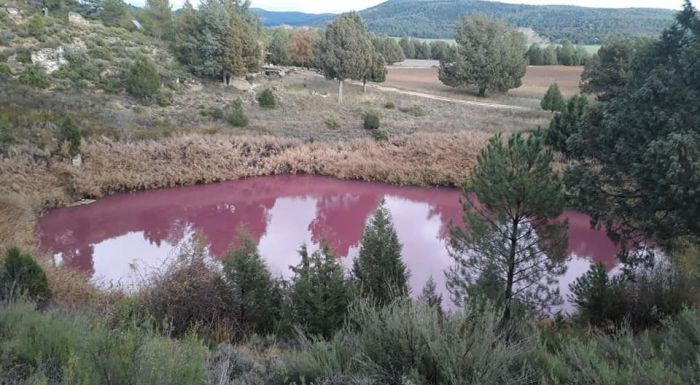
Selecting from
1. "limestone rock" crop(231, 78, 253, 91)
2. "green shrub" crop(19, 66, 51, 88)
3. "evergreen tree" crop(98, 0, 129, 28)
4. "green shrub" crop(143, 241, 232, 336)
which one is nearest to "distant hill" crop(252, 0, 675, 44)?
"evergreen tree" crop(98, 0, 129, 28)

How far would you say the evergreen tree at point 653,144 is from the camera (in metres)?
6.84

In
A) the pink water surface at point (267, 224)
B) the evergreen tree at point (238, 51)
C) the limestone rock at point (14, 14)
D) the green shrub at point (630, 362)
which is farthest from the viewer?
the evergreen tree at point (238, 51)

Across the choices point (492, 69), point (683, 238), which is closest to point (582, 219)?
point (683, 238)

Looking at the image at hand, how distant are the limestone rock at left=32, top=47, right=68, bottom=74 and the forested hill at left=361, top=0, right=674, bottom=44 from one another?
41.7 metres

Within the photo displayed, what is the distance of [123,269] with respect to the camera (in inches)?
443

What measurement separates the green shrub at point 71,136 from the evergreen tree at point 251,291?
1138 cm

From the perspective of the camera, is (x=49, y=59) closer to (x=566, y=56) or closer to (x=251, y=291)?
(x=251, y=291)

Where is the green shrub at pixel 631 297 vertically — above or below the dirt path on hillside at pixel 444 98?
below

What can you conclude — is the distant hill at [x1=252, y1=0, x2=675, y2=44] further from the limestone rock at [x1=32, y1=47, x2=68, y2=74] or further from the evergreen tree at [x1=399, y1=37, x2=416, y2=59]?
the limestone rock at [x1=32, y1=47, x2=68, y2=74]

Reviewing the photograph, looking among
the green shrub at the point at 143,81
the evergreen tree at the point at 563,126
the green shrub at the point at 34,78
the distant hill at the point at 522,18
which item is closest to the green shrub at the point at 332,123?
the green shrub at the point at 143,81

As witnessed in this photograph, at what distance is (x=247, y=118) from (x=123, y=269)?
1254cm

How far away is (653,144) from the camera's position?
6945 millimetres

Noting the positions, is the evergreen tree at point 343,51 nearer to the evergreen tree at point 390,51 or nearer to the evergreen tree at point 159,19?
the evergreen tree at point 159,19

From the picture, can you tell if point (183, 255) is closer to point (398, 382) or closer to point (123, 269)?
point (123, 269)
